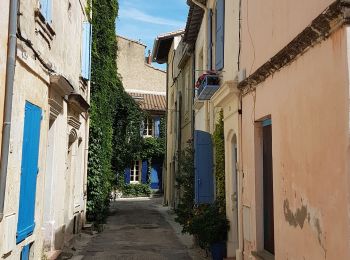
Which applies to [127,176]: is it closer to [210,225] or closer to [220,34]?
[220,34]

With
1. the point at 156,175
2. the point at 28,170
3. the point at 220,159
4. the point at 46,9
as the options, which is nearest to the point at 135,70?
the point at 156,175

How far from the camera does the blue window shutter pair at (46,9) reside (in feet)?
23.5

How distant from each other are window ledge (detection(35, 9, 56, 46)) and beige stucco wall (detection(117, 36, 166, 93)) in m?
25.9

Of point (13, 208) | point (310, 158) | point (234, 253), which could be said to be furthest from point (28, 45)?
point (234, 253)

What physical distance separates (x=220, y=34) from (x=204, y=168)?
3255 mm

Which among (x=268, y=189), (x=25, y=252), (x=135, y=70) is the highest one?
(x=135, y=70)

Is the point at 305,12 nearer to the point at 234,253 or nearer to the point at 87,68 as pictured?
the point at 234,253

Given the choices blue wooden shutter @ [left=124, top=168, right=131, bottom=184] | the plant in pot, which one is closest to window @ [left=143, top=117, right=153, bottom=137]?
blue wooden shutter @ [left=124, top=168, right=131, bottom=184]

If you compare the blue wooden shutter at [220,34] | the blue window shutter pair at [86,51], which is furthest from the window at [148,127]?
the blue wooden shutter at [220,34]

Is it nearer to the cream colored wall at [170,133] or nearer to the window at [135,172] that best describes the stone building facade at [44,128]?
the cream colored wall at [170,133]

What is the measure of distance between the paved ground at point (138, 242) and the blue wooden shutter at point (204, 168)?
135 cm

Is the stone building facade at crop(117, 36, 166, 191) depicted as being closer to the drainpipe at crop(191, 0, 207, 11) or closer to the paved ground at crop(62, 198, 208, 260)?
the paved ground at crop(62, 198, 208, 260)

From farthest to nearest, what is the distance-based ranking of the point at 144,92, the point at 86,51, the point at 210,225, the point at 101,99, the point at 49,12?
the point at 144,92, the point at 101,99, the point at 86,51, the point at 210,225, the point at 49,12

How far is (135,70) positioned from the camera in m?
34.6
